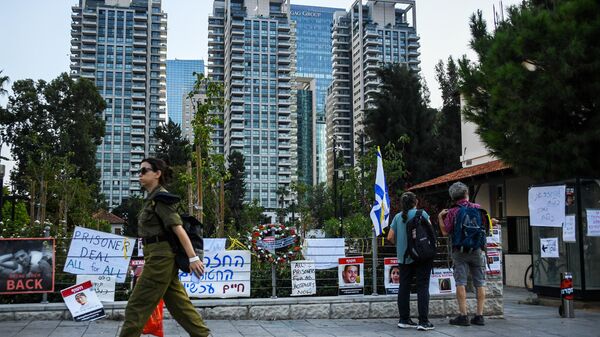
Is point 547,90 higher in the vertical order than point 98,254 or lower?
higher

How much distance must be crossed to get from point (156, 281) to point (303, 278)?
424 centimetres

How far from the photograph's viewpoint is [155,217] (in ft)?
17.6

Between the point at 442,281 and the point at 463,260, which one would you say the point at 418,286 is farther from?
the point at 442,281

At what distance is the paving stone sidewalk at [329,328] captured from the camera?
7574 millimetres

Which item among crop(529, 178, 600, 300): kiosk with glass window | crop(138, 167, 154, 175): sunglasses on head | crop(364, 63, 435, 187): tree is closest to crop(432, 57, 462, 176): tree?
crop(364, 63, 435, 187): tree

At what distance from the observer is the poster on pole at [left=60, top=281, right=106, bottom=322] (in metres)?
8.09

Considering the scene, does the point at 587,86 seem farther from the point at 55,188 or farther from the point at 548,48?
the point at 55,188

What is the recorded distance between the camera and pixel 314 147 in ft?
655

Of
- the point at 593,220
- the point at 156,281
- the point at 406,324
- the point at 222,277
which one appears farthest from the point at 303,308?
the point at 593,220

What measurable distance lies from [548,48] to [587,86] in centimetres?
97

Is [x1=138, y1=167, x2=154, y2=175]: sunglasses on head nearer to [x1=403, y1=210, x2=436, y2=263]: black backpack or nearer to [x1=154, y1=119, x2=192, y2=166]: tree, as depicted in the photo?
[x1=403, y1=210, x2=436, y2=263]: black backpack

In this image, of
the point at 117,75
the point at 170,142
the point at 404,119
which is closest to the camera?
the point at 404,119

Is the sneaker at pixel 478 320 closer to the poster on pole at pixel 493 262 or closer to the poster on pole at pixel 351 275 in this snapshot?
the poster on pole at pixel 493 262

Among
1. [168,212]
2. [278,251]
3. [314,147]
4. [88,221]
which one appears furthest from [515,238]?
[314,147]
